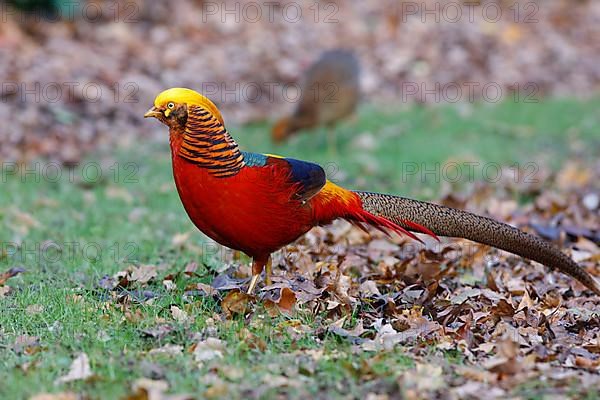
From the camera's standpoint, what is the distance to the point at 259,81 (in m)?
11.9

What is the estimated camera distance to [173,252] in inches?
220

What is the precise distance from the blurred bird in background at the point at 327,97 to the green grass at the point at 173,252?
27 cm

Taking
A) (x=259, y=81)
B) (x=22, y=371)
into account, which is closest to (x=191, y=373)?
(x=22, y=371)

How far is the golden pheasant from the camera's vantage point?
3865mm

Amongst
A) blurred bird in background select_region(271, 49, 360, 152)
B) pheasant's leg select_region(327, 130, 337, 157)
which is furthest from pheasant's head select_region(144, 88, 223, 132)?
blurred bird in background select_region(271, 49, 360, 152)

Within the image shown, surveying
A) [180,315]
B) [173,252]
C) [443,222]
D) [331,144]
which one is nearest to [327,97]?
[331,144]

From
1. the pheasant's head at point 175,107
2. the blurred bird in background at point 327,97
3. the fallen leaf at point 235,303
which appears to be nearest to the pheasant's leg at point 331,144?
the blurred bird in background at point 327,97

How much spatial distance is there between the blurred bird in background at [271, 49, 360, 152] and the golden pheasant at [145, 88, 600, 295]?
16.5ft

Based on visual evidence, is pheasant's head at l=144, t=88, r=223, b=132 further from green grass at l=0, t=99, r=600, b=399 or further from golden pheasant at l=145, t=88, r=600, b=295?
green grass at l=0, t=99, r=600, b=399

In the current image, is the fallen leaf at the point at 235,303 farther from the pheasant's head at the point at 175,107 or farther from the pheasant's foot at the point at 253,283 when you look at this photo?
the pheasant's head at the point at 175,107

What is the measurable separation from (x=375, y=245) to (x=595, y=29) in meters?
A: 11.2

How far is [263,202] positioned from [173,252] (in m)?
1.75

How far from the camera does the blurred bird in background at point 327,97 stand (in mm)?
9367

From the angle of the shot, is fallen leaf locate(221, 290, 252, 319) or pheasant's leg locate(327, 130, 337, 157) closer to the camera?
fallen leaf locate(221, 290, 252, 319)
